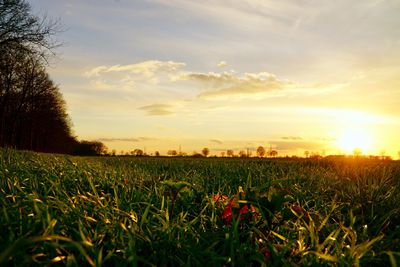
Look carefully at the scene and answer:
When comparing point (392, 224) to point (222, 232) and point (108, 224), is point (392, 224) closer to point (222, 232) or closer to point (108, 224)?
point (222, 232)

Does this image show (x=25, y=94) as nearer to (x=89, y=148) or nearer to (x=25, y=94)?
(x=25, y=94)

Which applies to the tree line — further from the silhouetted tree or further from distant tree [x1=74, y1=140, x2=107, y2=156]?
distant tree [x1=74, y1=140, x2=107, y2=156]

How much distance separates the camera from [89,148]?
3236 inches

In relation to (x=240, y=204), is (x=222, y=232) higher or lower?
lower

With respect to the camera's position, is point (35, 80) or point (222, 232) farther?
point (35, 80)

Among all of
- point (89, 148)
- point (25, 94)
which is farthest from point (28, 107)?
point (89, 148)

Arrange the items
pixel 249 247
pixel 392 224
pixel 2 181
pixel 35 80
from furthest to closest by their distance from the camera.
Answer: pixel 35 80 < pixel 2 181 < pixel 392 224 < pixel 249 247

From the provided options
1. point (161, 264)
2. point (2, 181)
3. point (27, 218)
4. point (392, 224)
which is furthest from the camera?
point (2, 181)

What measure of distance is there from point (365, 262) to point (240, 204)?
0.76 m

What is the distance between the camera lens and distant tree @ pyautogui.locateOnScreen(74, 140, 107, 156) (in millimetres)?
78119

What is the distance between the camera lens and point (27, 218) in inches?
87.1

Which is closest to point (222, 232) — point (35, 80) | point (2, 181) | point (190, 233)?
point (190, 233)

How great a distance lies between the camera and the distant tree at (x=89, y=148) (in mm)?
78119

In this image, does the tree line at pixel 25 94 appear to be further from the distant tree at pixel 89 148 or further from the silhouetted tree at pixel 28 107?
the distant tree at pixel 89 148
